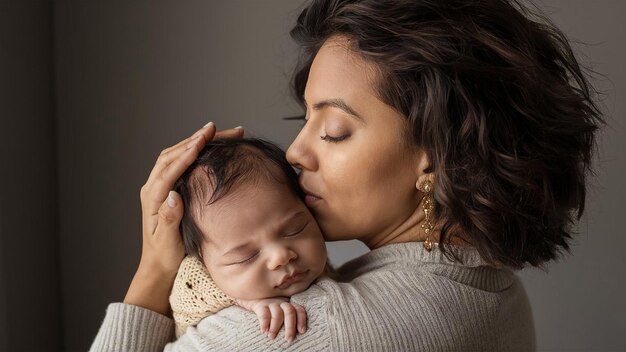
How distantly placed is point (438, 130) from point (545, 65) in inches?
12.0

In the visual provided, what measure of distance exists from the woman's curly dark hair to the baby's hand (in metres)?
0.34

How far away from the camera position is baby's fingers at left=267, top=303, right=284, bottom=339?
1.30 metres

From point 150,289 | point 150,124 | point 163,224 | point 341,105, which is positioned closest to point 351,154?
point 341,105

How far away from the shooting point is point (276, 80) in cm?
265

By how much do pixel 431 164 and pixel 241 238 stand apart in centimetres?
42

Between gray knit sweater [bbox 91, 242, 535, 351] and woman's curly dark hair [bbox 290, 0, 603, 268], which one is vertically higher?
woman's curly dark hair [bbox 290, 0, 603, 268]

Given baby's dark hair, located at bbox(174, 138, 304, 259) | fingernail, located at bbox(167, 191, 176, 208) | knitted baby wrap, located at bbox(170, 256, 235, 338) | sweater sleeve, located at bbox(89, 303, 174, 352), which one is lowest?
sweater sleeve, located at bbox(89, 303, 174, 352)

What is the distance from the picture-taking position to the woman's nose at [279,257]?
1.42m

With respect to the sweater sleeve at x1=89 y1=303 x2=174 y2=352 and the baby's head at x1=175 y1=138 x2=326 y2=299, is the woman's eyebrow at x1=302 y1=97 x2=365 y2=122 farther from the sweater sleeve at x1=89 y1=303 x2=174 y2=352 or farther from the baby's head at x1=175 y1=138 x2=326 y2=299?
the sweater sleeve at x1=89 y1=303 x2=174 y2=352

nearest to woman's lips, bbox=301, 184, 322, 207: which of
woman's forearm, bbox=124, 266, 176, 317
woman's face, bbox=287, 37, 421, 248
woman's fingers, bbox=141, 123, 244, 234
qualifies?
woman's face, bbox=287, 37, 421, 248

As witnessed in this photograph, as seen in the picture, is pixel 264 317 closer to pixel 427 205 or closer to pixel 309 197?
pixel 309 197

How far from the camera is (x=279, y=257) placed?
1.41 meters

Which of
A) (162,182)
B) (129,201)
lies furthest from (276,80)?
(162,182)

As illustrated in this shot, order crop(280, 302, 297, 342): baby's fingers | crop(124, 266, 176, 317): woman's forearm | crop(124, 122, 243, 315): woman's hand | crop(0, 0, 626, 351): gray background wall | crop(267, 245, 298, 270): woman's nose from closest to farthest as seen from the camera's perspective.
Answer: crop(280, 302, 297, 342): baby's fingers
crop(267, 245, 298, 270): woman's nose
crop(124, 122, 243, 315): woman's hand
crop(124, 266, 176, 317): woman's forearm
crop(0, 0, 626, 351): gray background wall
